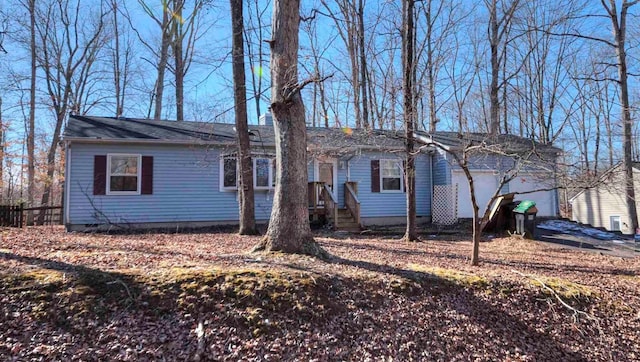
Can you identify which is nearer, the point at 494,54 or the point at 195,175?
the point at 195,175

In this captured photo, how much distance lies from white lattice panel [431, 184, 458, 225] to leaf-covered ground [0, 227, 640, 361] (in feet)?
28.8

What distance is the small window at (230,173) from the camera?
504 inches

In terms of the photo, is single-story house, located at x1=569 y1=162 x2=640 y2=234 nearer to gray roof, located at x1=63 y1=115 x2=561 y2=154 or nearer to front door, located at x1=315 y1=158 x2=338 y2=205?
gray roof, located at x1=63 y1=115 x2=561 y2=154

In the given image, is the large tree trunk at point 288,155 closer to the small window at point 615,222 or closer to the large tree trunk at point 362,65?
the large tree trunk at point 362,65

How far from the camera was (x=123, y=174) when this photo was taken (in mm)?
11719

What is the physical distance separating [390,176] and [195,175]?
6.74 metres

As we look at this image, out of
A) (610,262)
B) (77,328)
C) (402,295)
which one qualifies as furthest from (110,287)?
(610,262)

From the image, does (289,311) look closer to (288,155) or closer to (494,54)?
(288,155)

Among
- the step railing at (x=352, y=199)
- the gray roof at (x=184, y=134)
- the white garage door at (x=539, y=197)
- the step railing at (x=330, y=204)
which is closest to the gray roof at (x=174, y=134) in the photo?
the gray roof at (x=184, y=134)

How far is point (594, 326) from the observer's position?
4441 mm

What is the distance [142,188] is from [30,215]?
8.62 metres

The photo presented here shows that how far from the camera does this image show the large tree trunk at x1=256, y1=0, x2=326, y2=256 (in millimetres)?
5363

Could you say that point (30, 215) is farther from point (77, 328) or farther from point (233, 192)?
point (77, 328)

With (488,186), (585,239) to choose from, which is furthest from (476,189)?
(585,239)
